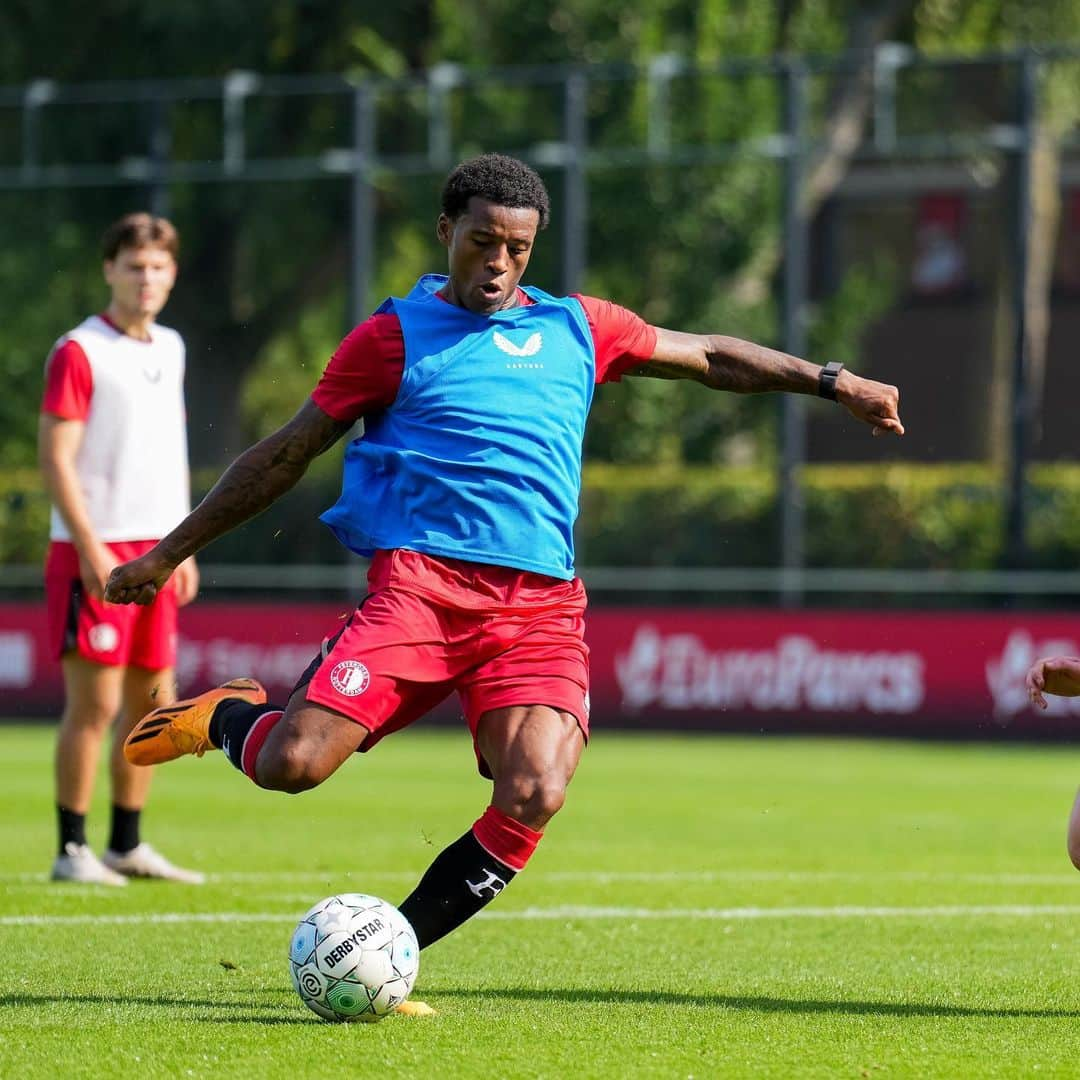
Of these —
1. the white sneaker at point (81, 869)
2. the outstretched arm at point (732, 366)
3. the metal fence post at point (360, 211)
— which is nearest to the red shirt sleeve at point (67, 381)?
the white sneaker at point (81, 869)

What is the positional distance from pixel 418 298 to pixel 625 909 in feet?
9.52

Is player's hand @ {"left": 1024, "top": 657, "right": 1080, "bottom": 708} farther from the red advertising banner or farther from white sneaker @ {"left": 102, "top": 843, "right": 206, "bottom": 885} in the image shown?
the red advertising banner

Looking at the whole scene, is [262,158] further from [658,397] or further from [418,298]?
[418,298]

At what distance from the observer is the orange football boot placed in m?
6.57

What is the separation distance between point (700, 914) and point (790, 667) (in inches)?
412

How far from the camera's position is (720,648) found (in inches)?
736

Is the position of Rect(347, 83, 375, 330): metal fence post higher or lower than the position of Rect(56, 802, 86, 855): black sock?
higher

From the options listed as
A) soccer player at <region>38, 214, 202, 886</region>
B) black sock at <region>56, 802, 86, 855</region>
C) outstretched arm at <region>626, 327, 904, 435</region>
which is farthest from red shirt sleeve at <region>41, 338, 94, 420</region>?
outstretched arm at <region>626, 327, 904, 435</region>

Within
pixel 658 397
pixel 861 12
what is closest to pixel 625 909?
pixel 658 397

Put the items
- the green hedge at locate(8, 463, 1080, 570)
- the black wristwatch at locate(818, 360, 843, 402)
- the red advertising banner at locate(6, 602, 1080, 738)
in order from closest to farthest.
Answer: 1. the black wristwatch at locate(818, 360, 843, 402)
2. the red advertising banner at locate(6, 602, 1080, 738)
3. the green hedge at locate(8, 463, 1080, 570)

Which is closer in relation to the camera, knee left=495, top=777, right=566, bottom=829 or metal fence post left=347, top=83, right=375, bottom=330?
knee left=495, top=777, right=566, bottom=829

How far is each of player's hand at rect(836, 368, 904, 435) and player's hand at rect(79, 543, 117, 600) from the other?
3148 mm

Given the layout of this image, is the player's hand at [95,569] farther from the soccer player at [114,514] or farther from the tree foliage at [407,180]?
the tree foliage at [407,180]

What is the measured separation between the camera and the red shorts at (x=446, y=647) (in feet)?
19.7
